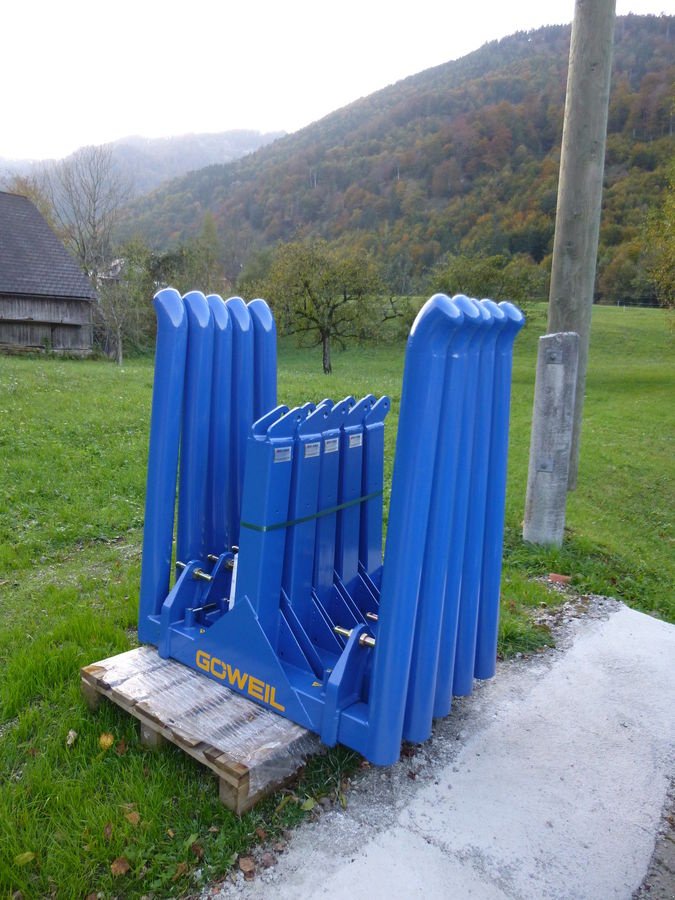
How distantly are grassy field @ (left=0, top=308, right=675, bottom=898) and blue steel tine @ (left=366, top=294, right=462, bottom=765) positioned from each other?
0.52 metres

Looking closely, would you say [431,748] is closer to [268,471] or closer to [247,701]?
[247,701]

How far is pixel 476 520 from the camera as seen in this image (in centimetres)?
297

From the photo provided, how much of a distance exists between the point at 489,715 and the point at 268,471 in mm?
1783

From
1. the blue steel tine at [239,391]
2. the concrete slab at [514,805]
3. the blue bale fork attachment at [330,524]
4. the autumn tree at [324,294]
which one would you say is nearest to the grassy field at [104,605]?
the concrete slab at [514,805]

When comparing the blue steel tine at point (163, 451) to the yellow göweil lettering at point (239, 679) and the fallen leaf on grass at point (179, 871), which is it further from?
the fallen leaf on grass at point (179, 871)

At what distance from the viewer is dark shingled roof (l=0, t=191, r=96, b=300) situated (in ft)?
92.1

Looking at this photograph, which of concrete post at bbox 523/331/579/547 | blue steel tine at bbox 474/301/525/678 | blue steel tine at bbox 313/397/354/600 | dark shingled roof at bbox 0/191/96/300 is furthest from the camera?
dark shingled roof at bbox 0/191/96/300

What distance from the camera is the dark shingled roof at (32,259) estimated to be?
28078 mm

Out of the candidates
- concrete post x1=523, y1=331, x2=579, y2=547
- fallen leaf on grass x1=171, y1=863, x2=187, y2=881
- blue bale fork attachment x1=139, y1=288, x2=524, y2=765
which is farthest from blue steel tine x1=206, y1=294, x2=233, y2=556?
concrete post x1=523, y1=331, x2=579, y2=547

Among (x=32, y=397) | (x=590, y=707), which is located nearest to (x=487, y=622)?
(x=590, y=707)

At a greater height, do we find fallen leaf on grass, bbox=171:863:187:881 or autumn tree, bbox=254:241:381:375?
autumn tree, bbox=254:241:381:375

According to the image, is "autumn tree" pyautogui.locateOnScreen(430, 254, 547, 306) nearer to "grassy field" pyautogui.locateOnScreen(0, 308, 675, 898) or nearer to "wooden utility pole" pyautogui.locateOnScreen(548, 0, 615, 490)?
"grassy field" pyautogui.locateOnScreen(0, 308, 675, 898)

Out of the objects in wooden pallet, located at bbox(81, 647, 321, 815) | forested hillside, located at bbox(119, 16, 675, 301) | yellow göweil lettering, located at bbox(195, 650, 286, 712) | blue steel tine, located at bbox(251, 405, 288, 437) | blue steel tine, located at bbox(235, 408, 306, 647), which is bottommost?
wooden pallet, located at bbox(81, 647, 321, 815)

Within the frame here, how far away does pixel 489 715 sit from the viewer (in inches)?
134
